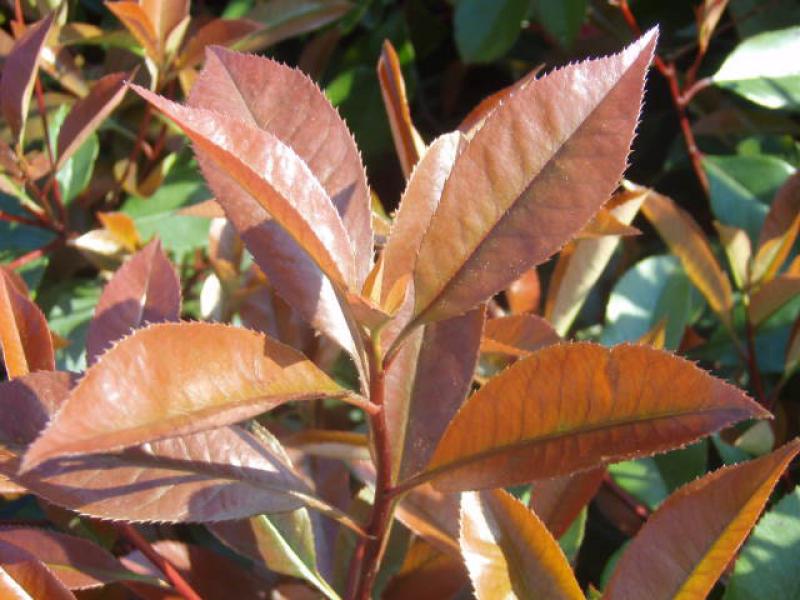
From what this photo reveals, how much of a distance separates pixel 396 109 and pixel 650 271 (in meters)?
0.38

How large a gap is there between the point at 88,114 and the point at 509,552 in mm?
689

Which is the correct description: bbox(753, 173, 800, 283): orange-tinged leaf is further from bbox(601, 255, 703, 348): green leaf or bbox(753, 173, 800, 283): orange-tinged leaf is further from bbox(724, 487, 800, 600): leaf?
bbox(724, 487, 800, 600): leaf

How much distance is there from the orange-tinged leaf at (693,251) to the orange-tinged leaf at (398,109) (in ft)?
1.00

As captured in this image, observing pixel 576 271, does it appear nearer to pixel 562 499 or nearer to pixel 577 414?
pixel 562 499

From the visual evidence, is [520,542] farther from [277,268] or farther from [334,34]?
[334,34]

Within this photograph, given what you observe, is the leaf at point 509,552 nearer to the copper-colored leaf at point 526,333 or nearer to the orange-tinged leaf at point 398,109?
the copper-colored leaf at point 526,333

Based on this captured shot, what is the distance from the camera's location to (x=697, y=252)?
104cm

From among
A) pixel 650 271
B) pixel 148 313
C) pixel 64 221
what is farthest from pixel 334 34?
pixel 148 313

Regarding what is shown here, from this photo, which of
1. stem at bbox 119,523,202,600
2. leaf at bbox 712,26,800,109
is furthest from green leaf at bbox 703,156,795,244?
stem at bbox 119,523,202,600

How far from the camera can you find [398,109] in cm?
86

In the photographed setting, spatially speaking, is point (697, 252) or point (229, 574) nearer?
point (229, 574)

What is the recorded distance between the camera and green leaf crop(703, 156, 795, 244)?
1192 millimetres

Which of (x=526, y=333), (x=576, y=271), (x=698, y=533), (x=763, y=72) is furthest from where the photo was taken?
(x=763, y=72)

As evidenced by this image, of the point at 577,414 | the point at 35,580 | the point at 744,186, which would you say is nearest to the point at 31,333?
the point at 35,580
